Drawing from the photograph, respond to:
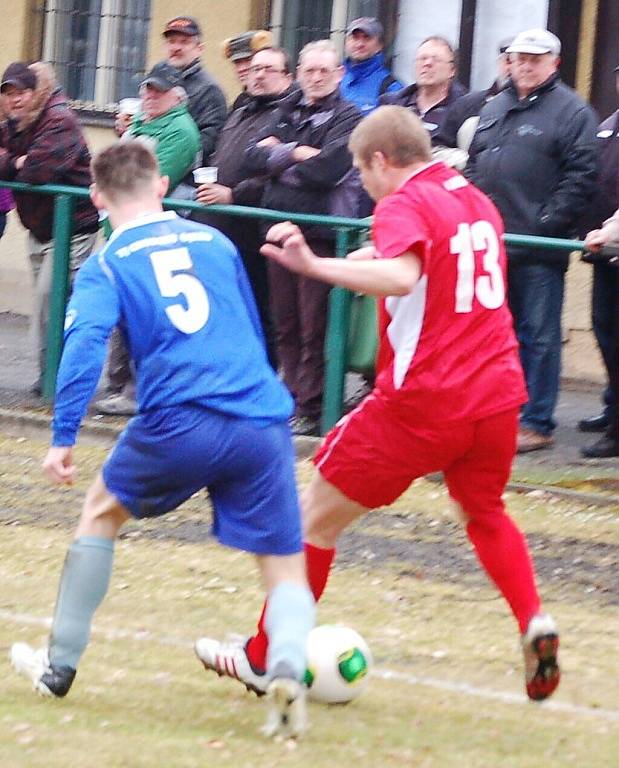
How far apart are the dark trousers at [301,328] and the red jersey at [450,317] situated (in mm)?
4290

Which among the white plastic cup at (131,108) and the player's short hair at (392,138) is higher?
the player's short hair at (392,138)

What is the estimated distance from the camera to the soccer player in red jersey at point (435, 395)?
5797mm

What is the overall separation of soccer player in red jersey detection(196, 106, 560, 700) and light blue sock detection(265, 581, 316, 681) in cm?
41

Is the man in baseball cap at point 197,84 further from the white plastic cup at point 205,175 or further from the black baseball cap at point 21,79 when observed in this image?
the black baseball cap at point 21,79

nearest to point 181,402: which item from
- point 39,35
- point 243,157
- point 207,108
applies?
point 243,157

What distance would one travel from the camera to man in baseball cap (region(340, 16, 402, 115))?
11.8m

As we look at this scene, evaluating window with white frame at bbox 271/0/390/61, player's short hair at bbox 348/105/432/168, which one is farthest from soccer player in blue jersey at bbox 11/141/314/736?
window with white frame at bbox 271/0/390/61

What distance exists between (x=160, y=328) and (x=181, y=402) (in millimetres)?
225

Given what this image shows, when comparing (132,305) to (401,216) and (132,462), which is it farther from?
(401,216)

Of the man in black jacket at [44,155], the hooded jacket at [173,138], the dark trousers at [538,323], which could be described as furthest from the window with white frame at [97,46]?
the dark trousers at [538,323]

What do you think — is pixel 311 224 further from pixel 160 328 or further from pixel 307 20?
pixel 307 20

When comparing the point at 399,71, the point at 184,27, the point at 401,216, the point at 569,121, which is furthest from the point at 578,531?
the point at 399,71

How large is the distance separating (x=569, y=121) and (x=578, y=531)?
7.22ft

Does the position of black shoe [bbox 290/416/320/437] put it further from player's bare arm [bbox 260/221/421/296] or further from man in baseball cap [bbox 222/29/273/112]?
player's bare arm [bbox 260/221/421/296]
